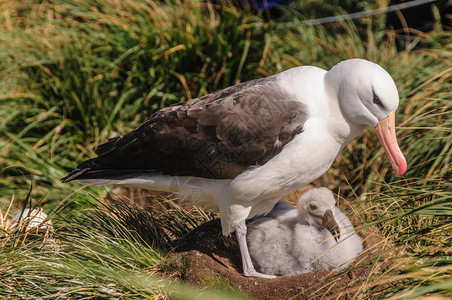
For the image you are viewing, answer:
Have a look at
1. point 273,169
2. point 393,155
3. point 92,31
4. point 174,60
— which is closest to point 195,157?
point 273,169

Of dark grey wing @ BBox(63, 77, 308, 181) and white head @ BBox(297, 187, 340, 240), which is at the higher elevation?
dark grey wing @ BBox(63, 77, 308, 181)

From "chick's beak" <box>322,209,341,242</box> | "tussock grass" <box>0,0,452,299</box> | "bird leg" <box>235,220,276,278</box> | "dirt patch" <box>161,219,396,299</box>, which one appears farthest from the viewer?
"tussock grass" <box>0,0,452,299</box>

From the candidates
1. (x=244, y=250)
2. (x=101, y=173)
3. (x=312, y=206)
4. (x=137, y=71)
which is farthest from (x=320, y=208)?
(x=137, y=71)

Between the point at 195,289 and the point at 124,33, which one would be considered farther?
the point at 124,33

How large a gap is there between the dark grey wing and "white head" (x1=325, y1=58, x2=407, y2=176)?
234mm

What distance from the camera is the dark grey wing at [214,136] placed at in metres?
3.35

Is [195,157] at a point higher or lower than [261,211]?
higher

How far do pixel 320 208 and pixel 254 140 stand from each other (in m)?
0.59

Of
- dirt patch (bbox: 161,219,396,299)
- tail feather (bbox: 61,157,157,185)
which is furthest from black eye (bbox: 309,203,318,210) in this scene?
tail feather (bbox: 61,157,157,185)

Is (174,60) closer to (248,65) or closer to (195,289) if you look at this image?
(248,65)

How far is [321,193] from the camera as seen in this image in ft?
11.8

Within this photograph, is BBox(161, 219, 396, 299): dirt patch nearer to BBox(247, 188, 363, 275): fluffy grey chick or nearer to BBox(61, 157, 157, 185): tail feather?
BBox(247, 188, 363, 275): fluffy grey chick

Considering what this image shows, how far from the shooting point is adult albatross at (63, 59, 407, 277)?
3.30 meters

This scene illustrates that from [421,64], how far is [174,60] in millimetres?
2315
